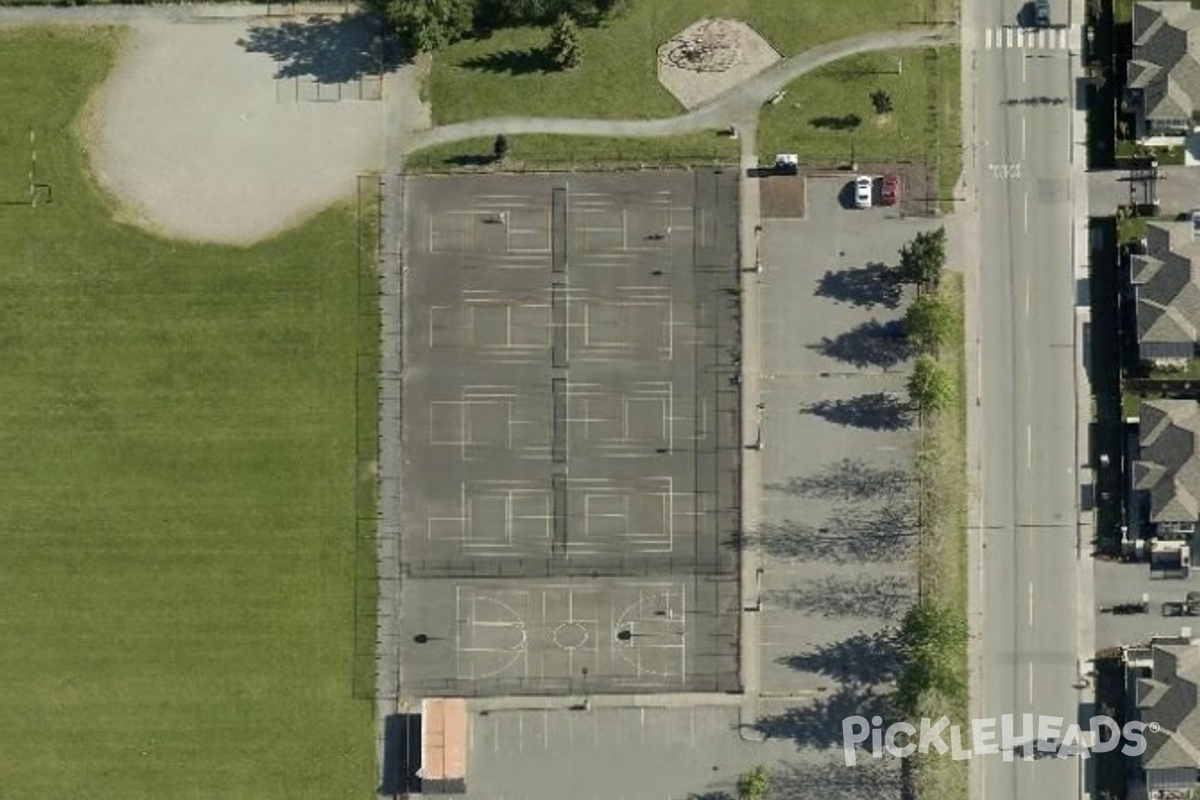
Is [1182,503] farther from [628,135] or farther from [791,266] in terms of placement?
[628,135]

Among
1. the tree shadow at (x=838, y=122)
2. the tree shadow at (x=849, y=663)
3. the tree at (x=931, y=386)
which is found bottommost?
the tree shadow at (x=849, y=663)

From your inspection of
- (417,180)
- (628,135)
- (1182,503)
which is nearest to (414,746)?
→ (417,180)

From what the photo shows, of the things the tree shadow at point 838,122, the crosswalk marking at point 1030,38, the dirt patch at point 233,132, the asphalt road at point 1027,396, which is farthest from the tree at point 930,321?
the dirt patch at point 233,132

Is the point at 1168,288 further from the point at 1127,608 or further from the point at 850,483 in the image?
the point at 850,483

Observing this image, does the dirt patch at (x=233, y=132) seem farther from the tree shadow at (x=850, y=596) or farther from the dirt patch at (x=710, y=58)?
the tree shadow at (x=850, y=596)

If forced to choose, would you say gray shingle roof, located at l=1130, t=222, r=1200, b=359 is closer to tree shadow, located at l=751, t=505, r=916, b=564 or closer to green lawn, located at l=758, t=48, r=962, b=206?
green lawn, located at l=758, t=48, r=962, b=206

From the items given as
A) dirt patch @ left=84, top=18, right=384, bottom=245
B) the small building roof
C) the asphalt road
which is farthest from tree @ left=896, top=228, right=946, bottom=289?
the small building roof

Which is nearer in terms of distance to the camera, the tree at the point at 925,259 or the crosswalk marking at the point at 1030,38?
the tree at the point at 925,259
